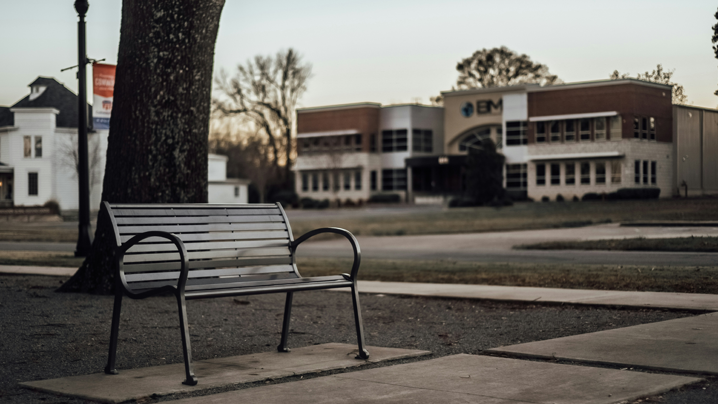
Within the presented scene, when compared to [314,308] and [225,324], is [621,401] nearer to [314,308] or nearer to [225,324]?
[225,324]

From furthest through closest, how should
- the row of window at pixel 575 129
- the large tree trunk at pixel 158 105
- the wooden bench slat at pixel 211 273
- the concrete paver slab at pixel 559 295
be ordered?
the row of window at pixel 575 129, the large tree trunk at pixel 158 105, the concrete paver slab at pixel 559 295, the wooden bench slat at pixel 211 273

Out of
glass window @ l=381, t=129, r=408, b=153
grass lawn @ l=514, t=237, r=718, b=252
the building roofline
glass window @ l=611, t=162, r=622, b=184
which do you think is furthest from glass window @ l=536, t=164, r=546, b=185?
grass lawn @ l=514, t=237, r=718, b=252

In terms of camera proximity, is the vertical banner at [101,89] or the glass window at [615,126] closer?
the vertical banner at [101,89]

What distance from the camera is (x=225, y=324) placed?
25.6 feet

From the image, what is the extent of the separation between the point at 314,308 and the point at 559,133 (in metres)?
40.6

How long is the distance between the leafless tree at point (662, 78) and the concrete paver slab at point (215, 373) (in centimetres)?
865

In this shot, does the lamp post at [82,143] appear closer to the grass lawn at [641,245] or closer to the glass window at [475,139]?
the grass lawn at [641,245]

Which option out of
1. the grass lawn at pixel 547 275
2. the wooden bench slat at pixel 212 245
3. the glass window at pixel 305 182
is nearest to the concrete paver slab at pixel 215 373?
the wooden bench slat at pixel 212 245

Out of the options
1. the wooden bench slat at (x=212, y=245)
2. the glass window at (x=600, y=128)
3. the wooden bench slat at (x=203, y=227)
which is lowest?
the wooden bench slat at (x=212, y=245)

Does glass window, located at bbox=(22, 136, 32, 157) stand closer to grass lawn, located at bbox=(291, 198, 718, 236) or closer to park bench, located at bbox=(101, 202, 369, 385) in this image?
park bench, located at bbox=(101, 202, 369, 385)

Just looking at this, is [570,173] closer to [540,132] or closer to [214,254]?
[540,132]

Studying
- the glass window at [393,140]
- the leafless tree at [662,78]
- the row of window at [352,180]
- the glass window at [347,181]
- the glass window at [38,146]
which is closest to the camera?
the leafless tree at [662,78]

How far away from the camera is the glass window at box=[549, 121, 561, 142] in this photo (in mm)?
47544

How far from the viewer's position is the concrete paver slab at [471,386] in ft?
14.2
